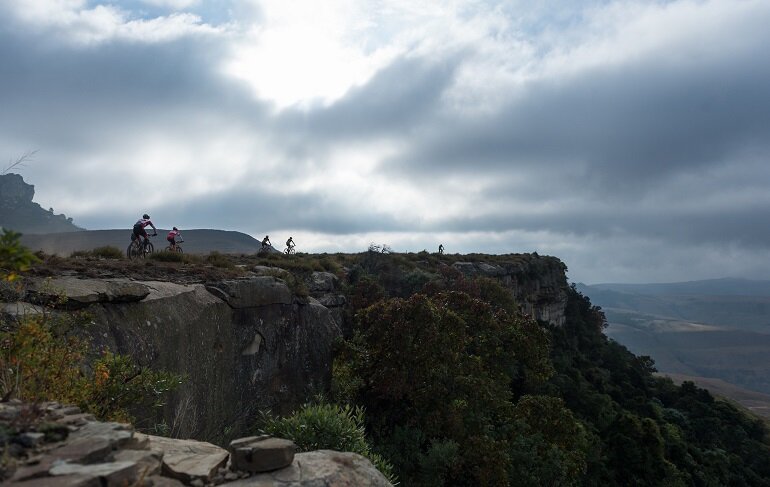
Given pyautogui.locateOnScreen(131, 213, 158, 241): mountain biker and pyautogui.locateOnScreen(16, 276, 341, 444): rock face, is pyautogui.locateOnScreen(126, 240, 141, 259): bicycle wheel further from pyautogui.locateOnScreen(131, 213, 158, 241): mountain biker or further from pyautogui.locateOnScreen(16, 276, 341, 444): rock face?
pyautogui.locateOnScreen(16, 276, 341, 444): rock face

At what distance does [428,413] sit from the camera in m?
17.1

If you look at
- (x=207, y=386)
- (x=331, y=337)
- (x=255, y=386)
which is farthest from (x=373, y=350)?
(x=207, y=386)

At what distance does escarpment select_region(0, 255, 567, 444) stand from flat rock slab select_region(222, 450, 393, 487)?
524cm

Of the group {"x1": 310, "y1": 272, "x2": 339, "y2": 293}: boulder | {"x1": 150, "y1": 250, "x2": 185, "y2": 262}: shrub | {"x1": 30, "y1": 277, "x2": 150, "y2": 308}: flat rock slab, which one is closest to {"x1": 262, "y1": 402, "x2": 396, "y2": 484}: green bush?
{"x1": 30, "y1": 277, "x2": 150, "y2": 308}: flat rock slab

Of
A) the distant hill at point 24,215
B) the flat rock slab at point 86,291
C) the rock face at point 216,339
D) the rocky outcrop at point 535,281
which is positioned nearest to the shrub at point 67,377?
the rock face at point 216,339

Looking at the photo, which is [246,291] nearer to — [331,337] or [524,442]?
[331,337]

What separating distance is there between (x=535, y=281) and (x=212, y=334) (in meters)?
53.0

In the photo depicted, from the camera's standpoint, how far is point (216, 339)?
47.1ft

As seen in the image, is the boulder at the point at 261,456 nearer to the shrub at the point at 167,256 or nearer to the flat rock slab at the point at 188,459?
the flat rock slab at the point at 188,459

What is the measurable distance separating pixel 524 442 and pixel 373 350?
6592 mm

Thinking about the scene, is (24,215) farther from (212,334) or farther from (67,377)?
(67,377)

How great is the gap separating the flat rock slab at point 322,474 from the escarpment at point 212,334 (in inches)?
206

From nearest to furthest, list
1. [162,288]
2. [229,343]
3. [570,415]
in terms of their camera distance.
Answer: [162,288], [229,343], [570,415]

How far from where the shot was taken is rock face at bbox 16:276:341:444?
11172mm
